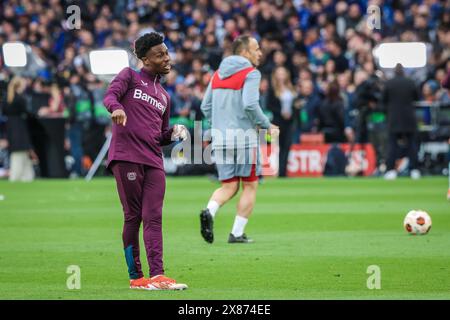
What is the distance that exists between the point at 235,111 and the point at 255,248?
1.85 metres

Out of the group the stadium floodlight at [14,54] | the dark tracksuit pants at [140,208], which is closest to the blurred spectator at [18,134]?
the stadium floodlight at [14,54]

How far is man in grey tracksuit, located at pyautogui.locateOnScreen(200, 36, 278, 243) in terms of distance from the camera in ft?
46.6

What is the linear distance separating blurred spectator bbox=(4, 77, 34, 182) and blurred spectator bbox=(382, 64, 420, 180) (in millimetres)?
9319

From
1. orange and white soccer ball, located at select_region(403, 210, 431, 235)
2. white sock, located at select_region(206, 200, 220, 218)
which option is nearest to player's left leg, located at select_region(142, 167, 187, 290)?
white sock, located at select_region(206, 200, 220, 218)

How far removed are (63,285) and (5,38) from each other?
26.4 metres

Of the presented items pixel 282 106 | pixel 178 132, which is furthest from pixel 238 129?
pixel 282 106

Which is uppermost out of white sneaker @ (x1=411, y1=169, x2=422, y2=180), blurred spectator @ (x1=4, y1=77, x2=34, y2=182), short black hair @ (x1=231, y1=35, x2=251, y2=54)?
short black hair @ (x1=231, y1=35, x2=251, y2=54)

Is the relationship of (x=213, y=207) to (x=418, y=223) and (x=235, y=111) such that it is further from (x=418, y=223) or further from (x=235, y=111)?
(x=418, y=223)

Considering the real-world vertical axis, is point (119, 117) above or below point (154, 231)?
above

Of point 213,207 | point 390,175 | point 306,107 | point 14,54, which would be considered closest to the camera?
point 213,207

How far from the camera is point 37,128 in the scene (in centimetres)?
3080

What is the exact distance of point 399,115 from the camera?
27.9m

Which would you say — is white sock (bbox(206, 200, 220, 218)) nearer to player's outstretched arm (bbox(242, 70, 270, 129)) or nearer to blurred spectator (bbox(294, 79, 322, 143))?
player's outstretched arm (bbox(242, 70, 270, 129))

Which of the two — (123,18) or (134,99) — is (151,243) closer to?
(134,99)
